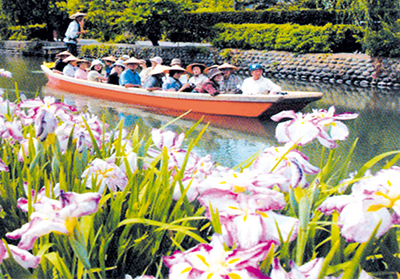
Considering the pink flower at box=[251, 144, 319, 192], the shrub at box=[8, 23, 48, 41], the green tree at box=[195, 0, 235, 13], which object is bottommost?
the shrub at box=[8, 23, 48, 41]

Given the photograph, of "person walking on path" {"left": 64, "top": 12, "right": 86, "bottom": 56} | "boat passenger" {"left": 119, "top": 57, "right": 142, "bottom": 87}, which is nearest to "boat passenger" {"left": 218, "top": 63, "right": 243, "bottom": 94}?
"boat passenger" {"left": 119, "top": 57, "right": 142, "bottom": 87}

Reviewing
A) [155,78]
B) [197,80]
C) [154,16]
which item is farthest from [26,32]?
[197,80]

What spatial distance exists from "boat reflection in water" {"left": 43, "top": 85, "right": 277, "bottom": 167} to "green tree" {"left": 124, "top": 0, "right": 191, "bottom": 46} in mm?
9326

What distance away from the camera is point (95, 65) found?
466 inches

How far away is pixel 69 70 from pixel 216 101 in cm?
508

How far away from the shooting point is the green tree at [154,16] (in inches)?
763

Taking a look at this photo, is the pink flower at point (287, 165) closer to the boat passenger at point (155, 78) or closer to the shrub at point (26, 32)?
the boat passenger at point (155, 78)

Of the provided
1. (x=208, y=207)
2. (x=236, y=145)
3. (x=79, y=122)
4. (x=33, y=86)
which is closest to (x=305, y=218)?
(x=208, y=207)

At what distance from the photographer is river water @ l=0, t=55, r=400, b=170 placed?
6.56 meters

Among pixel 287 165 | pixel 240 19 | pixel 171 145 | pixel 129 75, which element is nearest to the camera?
pixel 287 165

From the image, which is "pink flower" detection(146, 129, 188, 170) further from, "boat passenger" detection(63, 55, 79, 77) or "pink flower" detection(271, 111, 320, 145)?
"boat passenger" detection(63, 55, 79, 77)

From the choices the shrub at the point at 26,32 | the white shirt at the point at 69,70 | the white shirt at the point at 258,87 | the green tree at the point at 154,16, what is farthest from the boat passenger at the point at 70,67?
the shrub at the point at 26,32

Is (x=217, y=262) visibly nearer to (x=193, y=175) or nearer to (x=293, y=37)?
(x=193, y=175)

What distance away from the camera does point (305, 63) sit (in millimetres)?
16562
